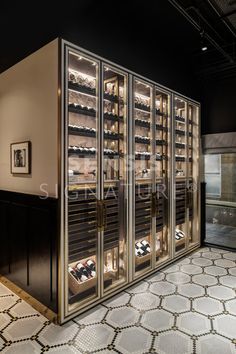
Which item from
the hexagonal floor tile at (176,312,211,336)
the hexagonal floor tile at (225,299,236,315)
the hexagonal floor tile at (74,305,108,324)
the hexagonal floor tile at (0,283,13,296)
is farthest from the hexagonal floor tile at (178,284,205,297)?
the hexagonal floor tile at (0,283,13,296)

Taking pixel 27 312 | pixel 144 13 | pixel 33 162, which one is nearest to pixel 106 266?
pixel 27 312

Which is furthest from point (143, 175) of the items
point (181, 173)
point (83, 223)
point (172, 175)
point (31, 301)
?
point (31, 301)

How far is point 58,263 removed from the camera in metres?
2.47

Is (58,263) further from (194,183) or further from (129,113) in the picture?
(194,183)

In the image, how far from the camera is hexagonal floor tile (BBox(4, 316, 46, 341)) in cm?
231

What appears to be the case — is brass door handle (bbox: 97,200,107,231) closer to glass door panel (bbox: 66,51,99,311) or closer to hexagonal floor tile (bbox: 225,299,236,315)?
glass door panel (bbox: 66,51,99,311)

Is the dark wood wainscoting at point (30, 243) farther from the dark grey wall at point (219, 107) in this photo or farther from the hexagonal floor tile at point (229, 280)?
the dark grey wall at point (219, 107)

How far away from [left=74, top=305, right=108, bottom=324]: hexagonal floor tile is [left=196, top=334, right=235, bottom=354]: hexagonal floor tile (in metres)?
0.98

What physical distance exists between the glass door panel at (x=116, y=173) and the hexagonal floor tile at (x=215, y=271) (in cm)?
139

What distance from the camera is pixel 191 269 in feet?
12.6

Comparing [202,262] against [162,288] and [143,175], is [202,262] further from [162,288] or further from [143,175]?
[143,175]

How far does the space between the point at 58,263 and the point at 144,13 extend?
3.32 m

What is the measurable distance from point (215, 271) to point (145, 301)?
1437 millimetres

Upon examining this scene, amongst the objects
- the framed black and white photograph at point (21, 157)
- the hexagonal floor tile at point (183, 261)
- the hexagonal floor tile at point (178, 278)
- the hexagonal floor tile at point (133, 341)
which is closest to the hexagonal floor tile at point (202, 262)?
the hexagonal floor tile at point (183, 261)
